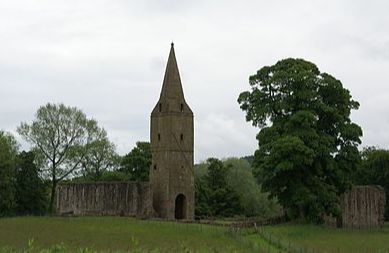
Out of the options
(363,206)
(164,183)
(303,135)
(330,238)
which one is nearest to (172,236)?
(330,238)

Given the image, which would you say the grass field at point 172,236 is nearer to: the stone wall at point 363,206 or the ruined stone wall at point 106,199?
the stone wall at point 363,206

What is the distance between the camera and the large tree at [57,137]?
245 ft

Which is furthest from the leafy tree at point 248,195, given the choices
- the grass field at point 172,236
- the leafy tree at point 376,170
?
the grass field at point 172,236

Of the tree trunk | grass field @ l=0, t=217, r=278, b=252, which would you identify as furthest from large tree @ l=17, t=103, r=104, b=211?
grass field @ l=0, t=217, r=278, b=252

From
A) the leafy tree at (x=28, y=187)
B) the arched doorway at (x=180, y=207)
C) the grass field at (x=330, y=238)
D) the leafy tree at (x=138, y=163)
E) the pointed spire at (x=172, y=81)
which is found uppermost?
the pointed spire at (x=172, y=81)

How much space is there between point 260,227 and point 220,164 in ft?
101

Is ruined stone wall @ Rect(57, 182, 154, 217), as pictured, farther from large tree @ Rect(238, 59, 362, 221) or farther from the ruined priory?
large tree @ Rect(238, 59, 362, 221)

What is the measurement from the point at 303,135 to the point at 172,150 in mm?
15088

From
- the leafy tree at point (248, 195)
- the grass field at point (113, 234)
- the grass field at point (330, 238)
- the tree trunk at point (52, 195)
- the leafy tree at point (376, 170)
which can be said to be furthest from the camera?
the leafy tree at point (248, 195)

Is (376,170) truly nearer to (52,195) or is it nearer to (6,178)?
(52,195)

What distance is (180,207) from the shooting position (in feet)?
203

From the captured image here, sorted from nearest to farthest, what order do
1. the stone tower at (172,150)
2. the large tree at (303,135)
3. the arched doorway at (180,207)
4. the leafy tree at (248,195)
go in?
the large tree at (303,135)
the stone tower at (172,150)
the arched doorway at (180,207)
the leafy tree at (248,195)

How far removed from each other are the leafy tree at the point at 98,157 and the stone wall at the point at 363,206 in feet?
101

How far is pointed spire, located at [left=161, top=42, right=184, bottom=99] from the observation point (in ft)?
203
